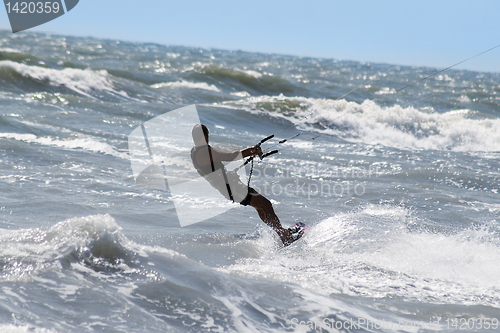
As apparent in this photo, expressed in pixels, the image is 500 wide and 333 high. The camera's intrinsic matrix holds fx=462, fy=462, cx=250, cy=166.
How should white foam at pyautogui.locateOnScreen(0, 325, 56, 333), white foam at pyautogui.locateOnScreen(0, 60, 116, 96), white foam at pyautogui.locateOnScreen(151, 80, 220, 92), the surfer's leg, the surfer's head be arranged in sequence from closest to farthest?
white foam at pyautogui.locateOnScreen(0, 325, 56, 333)
the surfer's head
the surfer's leg
white foam at pyautogui.locateOnScreen(0, 60, 116, 96)
white foam at pyautogui.locateOnScreen(151, 80, 220, 92)

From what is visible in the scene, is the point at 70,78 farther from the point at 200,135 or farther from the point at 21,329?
the point at 21,329

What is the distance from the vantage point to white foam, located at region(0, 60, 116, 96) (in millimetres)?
18578

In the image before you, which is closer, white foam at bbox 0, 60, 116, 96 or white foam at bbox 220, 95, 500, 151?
white foam at bbox 220, 95, 500, 151

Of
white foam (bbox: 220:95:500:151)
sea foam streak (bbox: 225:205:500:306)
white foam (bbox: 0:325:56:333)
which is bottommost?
sea foam streak (bbox: 225:205:500:306)

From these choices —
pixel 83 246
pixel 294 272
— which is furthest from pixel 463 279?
pixel 83 246

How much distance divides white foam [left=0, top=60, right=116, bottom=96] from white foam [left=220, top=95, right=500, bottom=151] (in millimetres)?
5502

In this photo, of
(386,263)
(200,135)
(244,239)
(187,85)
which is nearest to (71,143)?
(200,135)

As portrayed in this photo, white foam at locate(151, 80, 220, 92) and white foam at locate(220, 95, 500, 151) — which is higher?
white foam at locate(151, 80, 220, 92)

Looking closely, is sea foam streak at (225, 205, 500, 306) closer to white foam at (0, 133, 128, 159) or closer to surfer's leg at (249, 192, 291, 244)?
surfer's leg at (249, 192, 291, 244)

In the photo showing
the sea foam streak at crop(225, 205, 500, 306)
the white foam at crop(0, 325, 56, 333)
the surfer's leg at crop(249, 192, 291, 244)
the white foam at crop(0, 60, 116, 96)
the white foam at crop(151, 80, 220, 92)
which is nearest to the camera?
the white foam at crop(0, 325, 56, 333)

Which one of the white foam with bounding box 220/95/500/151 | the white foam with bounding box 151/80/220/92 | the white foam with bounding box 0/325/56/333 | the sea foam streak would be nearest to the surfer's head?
the sea foam streak

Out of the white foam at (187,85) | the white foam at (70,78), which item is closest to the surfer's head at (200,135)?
the white foam at (70,78)

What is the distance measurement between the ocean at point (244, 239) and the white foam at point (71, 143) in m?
0.07

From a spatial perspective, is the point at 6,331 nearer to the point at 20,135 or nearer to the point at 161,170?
the point at 161,170
